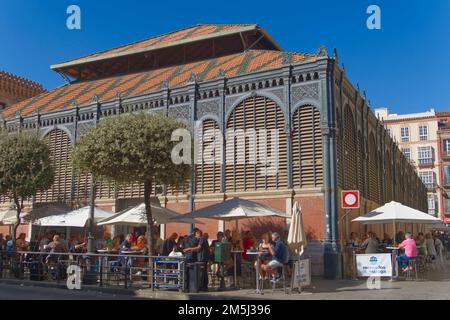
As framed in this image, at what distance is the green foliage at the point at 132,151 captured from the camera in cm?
1579

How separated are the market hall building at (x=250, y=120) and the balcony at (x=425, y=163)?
3488 centimetres

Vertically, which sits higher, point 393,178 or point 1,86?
point 1,86

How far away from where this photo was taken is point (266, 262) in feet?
45.3

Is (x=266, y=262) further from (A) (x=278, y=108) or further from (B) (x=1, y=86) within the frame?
(B) (x=1, y=86)

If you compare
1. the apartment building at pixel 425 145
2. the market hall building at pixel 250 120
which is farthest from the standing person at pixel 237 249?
the apartment building at pixel 425 145

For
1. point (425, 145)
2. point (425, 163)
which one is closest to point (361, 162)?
point (425, 163)

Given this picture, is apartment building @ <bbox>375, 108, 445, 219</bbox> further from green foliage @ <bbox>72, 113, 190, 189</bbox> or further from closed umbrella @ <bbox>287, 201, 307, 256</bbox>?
closed umbrella @ <bbox>287, 201, 307, 256</bbox>

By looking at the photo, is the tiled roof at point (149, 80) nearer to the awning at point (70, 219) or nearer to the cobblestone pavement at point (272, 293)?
the awning at point (70, 219)

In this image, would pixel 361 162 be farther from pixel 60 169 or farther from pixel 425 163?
pixel 425 163

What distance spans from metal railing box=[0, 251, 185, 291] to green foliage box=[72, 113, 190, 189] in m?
2.77

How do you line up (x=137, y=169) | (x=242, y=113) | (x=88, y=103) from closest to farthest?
(x=137, y=169) → (x=242, y=113) → (x=88, y=103)

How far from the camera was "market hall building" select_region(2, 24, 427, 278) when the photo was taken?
730 inches
